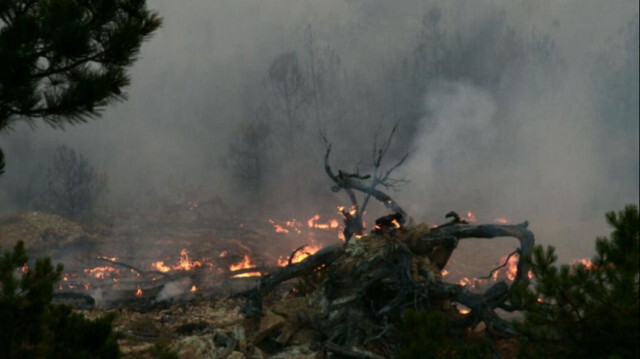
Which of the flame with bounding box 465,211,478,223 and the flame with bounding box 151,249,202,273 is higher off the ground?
the flame with bounding box 465,211,478,223

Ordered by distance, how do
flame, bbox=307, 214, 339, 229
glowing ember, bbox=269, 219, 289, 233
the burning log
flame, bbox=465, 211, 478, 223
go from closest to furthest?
the burning log < glowing ember, bbox=269, 219, 289, 233 < flame, bbox=307, 214, 339, 229 < flame, bbox=465, 211, 478, 223

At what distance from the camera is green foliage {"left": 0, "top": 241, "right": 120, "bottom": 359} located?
4031mm

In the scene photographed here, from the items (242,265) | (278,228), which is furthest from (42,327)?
(278,228)

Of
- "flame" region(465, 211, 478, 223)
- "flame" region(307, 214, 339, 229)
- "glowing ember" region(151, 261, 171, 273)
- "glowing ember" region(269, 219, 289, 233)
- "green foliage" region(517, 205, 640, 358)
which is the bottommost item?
"green foliage" region(517, 205, 640, 358)

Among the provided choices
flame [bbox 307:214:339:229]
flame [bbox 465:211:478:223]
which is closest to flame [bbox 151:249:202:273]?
flame [bbox 307:214:339:229]

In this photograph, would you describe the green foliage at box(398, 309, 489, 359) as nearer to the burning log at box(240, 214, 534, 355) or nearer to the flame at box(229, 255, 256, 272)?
the burning log at box(240, 214, 534, 355)

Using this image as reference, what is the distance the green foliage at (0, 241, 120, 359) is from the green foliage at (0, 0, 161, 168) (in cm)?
209

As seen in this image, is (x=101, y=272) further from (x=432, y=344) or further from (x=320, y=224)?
(x=432, y=344)

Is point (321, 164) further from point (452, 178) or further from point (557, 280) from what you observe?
point (557, 280)

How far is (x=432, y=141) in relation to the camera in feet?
156

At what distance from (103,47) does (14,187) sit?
40.7 m

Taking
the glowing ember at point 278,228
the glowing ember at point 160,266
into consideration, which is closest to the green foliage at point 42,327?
the glowing ember at point 160,266

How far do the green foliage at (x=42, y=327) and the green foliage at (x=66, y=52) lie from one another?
6.85 feet

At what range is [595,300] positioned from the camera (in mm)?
3467
